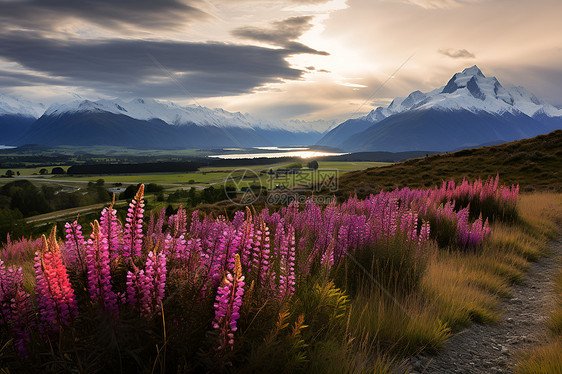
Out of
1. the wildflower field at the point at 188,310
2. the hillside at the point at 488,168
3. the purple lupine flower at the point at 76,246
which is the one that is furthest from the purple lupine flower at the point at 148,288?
the hillside at the point at 488,168

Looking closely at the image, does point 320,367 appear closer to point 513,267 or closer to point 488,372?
point 488,372

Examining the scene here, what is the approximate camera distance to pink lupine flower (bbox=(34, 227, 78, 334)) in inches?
71.8

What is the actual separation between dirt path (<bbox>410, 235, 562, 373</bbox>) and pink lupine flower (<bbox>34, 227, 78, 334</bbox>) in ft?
9.13

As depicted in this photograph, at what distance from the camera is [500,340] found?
13.9 ft

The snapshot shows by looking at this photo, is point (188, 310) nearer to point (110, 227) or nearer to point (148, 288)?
point (148, 288)

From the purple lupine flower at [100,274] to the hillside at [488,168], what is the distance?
2391 centimetres

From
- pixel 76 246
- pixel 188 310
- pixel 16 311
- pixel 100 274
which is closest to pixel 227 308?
pixel 188 310

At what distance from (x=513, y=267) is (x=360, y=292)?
4.64 m

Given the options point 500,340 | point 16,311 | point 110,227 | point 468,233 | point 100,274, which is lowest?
point 500,340

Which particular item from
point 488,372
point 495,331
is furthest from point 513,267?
point 488,372

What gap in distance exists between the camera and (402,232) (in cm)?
550

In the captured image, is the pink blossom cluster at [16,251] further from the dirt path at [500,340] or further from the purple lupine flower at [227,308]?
the dirt path at [500,340]

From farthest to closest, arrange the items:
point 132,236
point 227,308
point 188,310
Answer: point 132,236 → point 188,310 → point 227,308

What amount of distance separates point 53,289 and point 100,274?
0.24 m
